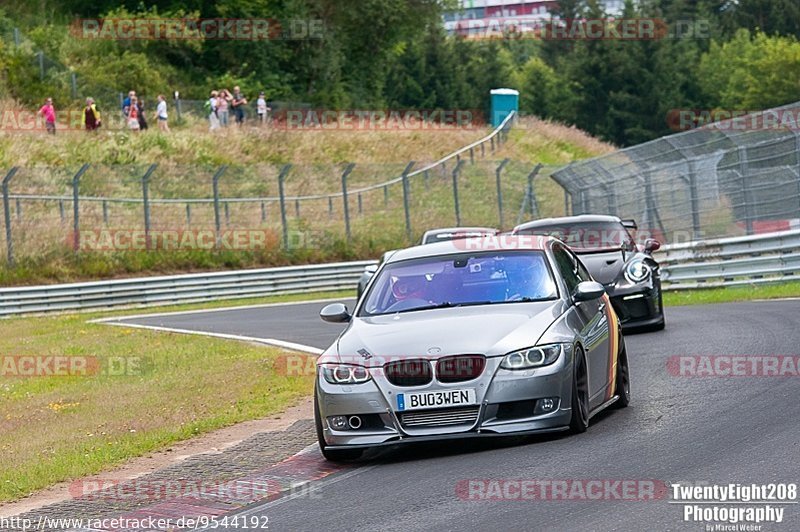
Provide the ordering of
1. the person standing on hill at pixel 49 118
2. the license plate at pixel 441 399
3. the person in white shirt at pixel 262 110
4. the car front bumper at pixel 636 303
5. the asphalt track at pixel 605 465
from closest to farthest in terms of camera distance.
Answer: the asphalt track at pixel 605 465
the license plate at pixel 441 399
the car front bumper at pixel 636 303
the person standing on hill at pixel 49 118
the person in white shirt at pixel 262 110

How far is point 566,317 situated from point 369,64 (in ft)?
224

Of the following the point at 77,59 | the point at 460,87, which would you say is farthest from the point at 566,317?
the point at 460,87

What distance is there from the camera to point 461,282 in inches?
408

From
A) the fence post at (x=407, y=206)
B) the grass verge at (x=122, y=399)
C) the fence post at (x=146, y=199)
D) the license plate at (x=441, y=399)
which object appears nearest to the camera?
the license plate at (x=441, y=399)

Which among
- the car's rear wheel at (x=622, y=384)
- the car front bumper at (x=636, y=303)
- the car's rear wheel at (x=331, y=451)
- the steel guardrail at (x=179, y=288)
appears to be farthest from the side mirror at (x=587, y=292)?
the steel guardrail at (x=179, y=288)

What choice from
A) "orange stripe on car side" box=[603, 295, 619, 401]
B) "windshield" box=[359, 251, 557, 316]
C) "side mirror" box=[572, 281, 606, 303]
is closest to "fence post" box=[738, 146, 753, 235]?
"orange stripe on car side" box=[603, 295, 619, 401]

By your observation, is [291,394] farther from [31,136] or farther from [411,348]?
[31,136]

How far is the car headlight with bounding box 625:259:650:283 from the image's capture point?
16906mm

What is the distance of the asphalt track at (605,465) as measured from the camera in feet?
23.5

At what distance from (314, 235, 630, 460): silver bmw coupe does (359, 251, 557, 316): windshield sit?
0.04 feet

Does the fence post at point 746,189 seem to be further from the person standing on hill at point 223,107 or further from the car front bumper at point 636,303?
the person standing on hill at point 223,107

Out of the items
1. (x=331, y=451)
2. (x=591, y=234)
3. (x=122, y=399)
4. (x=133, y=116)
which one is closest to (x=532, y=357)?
(x=331, y=451)

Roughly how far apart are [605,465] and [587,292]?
1995 mm

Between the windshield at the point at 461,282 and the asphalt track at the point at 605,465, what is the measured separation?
1.04 metres
